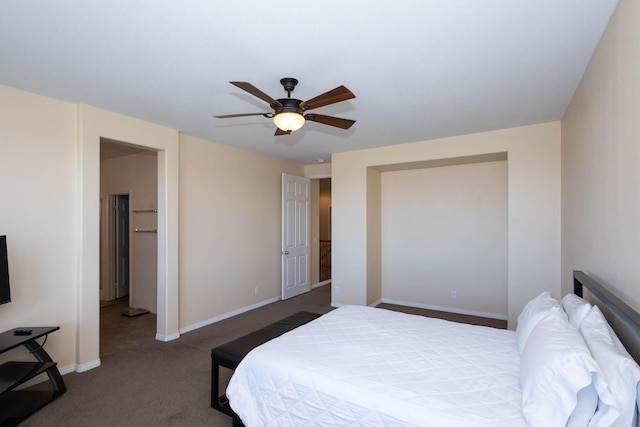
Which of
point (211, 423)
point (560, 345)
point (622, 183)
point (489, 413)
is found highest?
point (622, 183)

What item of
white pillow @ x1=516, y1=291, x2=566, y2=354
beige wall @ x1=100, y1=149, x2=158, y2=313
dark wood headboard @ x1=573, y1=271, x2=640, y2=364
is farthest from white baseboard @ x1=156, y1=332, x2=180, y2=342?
dark wood headboard @ x1=573, y1=271, x2=640, y2=364

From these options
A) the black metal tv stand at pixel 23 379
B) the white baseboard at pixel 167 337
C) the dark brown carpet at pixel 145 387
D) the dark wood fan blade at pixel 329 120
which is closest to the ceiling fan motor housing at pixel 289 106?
the dark wood fan blade at pixel 329 120

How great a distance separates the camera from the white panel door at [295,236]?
5.86 metres

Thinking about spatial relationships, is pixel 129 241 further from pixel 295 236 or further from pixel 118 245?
pixel 295 236

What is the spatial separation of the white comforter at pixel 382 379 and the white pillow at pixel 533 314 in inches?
4.8

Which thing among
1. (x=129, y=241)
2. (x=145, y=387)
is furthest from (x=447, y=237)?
(x=129, y=241)

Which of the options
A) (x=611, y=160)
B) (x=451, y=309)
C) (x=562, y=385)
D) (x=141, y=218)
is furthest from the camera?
(x=141, y=218)

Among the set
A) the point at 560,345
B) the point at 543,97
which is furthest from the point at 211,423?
the point at 543,97

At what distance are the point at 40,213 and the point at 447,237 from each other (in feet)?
16.7

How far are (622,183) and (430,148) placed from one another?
2.94 metres

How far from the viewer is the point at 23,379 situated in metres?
2.43

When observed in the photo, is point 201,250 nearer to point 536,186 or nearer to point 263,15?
point 263,15

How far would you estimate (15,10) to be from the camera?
1787 millimetres

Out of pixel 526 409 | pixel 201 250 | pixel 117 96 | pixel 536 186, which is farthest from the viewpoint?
pixel 201 250
